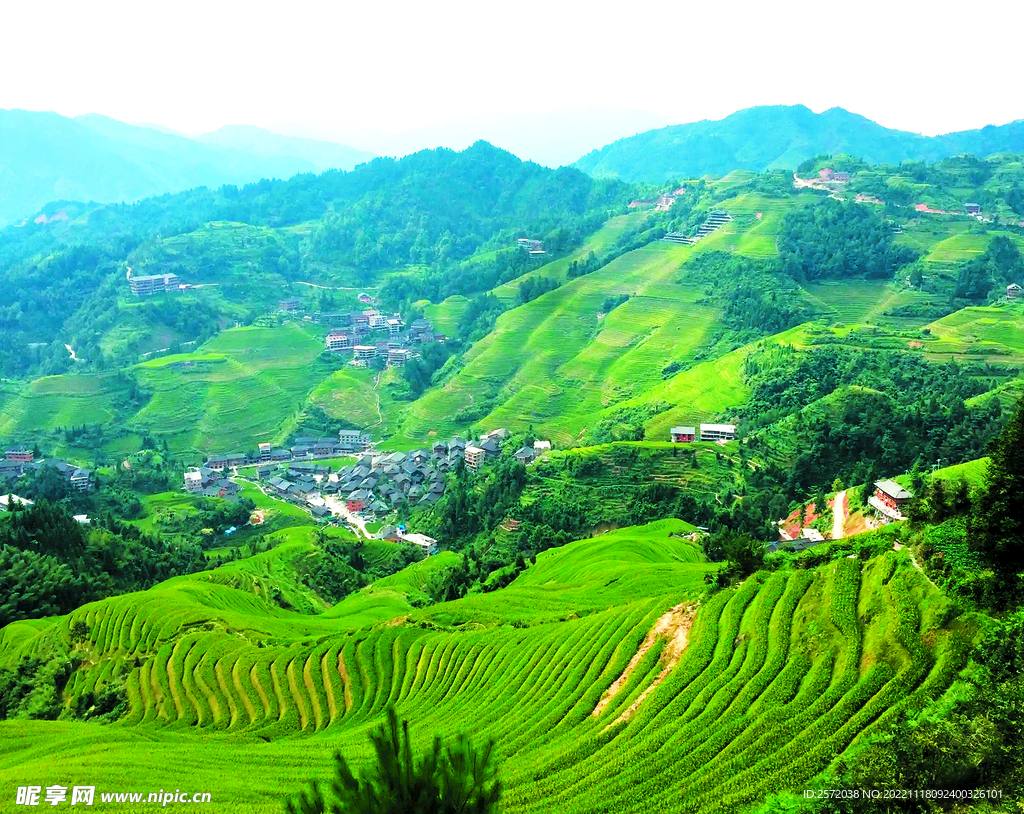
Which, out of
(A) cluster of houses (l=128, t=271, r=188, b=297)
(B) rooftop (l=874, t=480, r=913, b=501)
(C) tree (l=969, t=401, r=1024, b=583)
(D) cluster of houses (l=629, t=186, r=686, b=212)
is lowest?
(B) rooftop (l=874, t=480, r=913, b=501)

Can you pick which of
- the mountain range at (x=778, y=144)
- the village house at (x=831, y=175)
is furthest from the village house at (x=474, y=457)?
the mountain range at (x=778, y=144)

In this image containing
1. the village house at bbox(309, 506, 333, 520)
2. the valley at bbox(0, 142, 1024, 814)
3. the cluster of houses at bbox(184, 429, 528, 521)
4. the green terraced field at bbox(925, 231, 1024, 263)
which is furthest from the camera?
the green terraced field at bbox(925, 231, 1024, 263)

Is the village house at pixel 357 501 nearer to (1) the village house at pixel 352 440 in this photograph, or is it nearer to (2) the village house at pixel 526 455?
(2) the village house at pixel 526 455

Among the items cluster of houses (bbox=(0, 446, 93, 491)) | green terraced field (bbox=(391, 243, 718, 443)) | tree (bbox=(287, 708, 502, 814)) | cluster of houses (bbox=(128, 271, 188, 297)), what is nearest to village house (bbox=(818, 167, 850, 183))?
green terraced field (bbox=(391, 243, 718, 443))

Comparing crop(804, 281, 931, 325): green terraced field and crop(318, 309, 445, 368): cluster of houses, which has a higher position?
crop(804, 281, 931, 325): green terraced field

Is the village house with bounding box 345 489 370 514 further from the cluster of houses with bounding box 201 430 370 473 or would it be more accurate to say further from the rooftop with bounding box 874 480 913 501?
the rooftop with bounding box 874 480 913 501

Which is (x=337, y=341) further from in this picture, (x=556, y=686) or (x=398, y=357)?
(x=556, y=686)

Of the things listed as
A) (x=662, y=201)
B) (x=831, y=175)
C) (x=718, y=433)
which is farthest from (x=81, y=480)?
(x=831, y=175)
